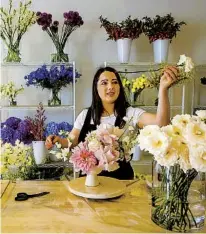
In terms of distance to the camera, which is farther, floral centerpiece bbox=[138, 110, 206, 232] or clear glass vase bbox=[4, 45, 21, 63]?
clear glass vase bbox=[4, 45, 21, 63]

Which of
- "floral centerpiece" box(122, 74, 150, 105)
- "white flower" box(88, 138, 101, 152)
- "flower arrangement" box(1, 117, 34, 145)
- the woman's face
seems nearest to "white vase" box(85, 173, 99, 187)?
"white flower" box(88, 138, 101, 152)

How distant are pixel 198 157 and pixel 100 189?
0.45 m

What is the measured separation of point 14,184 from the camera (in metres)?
1.33

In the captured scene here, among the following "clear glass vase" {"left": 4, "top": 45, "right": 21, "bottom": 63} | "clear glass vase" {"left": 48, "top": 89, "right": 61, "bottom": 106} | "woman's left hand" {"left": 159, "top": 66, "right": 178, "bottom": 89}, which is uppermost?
"clear glass vase" {"left": 4, "top": 45, "right": 21, "bottom": 63}

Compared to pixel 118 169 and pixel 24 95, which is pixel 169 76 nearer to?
pixel 118 169

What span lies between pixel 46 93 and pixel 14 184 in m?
1.64

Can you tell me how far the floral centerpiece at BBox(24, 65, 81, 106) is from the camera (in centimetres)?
259

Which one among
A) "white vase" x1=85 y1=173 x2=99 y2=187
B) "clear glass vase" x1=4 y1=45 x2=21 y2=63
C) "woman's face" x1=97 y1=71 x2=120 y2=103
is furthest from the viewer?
"clear glass vase" x1=4 y1=45 x2=21 y2=63

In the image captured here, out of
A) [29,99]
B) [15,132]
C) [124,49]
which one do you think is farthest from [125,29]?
[15,132]

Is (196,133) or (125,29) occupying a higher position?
(125,29)

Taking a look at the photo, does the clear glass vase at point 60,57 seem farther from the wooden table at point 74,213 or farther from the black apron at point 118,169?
the wooden table at point 74,213

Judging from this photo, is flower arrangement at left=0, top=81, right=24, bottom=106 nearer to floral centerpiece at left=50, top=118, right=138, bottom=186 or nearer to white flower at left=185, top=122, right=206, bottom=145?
floral centerpiece at left=50, top=118, right=138, bottom=186

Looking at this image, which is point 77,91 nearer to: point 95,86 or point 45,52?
point 45,52

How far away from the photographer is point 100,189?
46.3 inches
